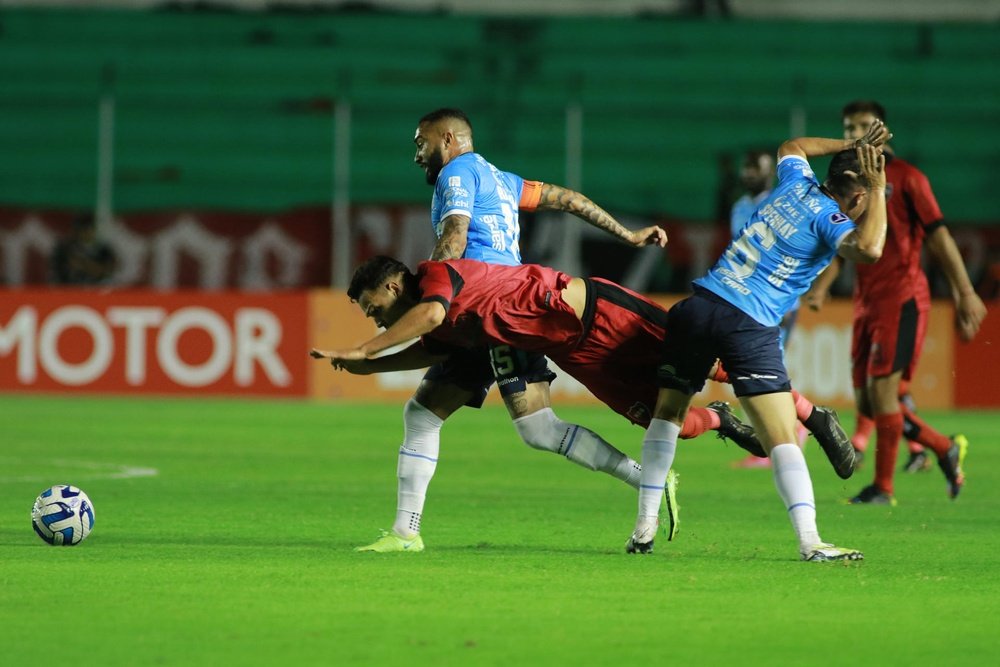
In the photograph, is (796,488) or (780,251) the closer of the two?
(796,488)

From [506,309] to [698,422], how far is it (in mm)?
1100

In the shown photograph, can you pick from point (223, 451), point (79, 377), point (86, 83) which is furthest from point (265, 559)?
point (86, 83)

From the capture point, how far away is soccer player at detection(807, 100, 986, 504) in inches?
383

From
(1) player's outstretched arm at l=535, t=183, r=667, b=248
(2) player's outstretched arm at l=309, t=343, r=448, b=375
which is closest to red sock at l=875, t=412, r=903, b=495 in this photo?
(1) player's outstretched arm at l=535, t=183, r=667, b=248

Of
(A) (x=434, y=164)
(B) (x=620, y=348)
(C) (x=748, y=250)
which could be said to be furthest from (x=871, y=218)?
(A) (x=434, y=164)

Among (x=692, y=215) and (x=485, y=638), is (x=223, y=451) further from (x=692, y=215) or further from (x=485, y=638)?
(x=692, y=215)

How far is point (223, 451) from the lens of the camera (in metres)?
13.2

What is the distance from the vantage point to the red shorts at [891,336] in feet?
32.7

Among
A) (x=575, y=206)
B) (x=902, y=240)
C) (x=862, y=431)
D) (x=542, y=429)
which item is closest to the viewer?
(x=542, y=429)

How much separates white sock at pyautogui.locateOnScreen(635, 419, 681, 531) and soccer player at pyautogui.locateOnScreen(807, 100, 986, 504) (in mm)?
2743

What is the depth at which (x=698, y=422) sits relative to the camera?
7.71m

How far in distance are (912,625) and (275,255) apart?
17408 millimetres

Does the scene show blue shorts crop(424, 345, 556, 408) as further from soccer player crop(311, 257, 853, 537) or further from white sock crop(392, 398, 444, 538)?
white sock crop(392, 398, 444, 538)

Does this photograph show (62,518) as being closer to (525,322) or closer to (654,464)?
(525,322)
